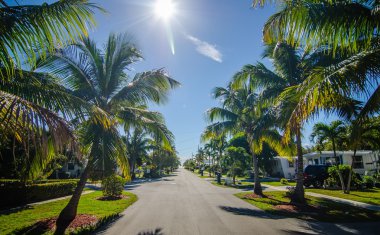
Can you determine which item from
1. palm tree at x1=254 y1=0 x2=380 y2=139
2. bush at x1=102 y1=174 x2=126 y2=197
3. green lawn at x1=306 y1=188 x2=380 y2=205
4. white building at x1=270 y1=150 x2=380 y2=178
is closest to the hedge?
bush at x1=102 y1=174 x2=126 y2=197

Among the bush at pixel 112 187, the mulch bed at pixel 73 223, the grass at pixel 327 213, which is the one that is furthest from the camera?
the bush at pixel 112 187

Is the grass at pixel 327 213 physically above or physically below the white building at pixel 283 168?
below

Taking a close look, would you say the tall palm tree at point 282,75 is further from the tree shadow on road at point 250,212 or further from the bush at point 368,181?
the bush at point 368,181

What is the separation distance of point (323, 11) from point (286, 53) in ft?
26.2

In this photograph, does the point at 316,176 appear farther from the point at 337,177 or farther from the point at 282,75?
the point at 282,75

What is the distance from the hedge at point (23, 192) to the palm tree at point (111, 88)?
5.56 m

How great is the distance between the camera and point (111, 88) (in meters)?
11.1

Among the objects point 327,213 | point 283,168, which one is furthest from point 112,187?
point 283,168

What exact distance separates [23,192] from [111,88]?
8350 millimetres

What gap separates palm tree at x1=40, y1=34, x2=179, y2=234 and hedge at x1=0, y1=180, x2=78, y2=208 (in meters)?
5.56

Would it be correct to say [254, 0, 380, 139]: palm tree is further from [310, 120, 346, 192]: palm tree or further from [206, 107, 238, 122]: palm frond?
[310, 120, 346, 192]: palm tree

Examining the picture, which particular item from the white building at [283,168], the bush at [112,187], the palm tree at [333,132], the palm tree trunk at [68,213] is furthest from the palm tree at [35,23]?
the white building at [283,168]

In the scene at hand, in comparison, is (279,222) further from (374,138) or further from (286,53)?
(374,138)

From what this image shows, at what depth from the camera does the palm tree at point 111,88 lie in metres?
9.79
